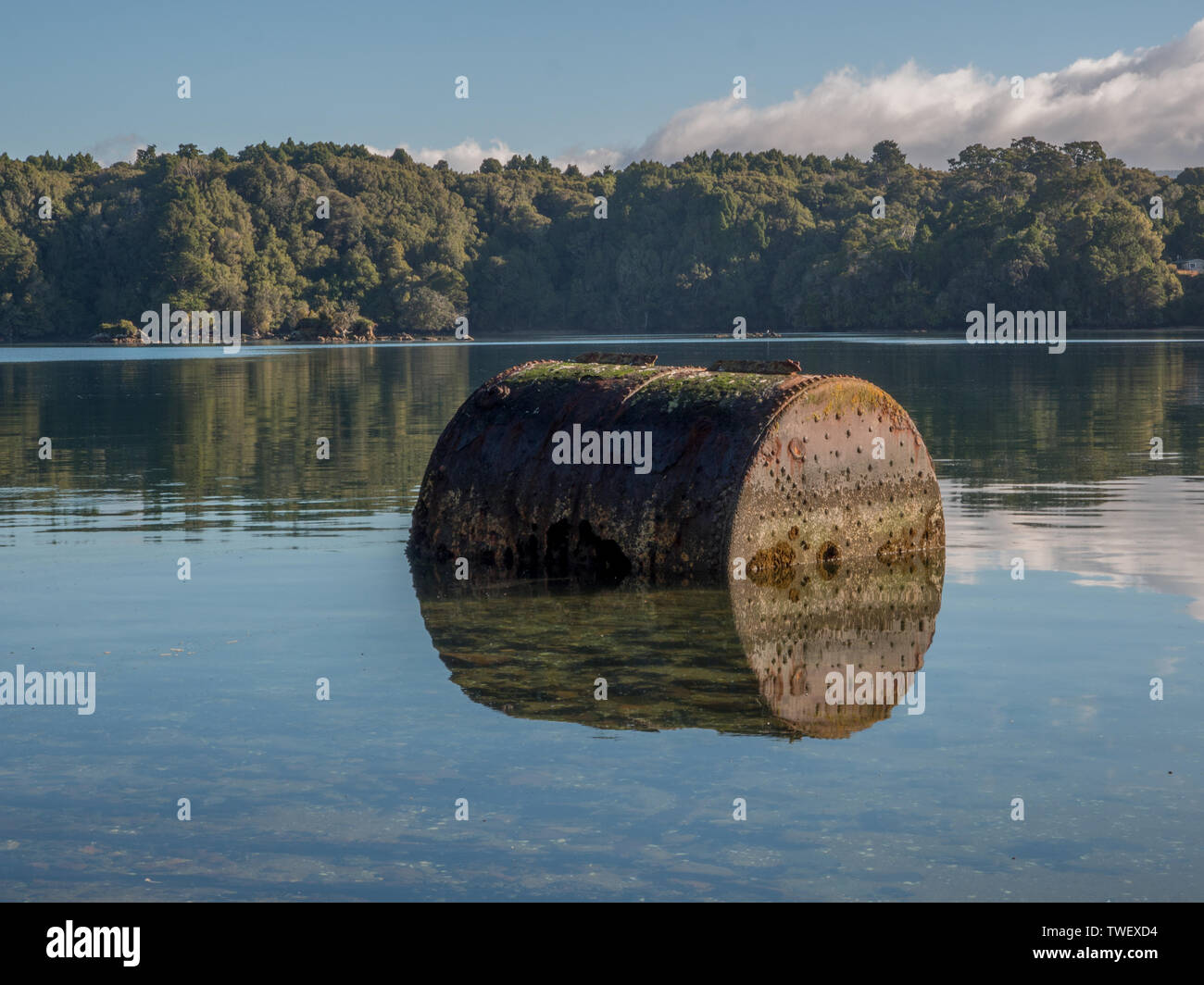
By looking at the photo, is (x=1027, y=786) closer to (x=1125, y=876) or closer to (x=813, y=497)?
(x=1125, y=876)

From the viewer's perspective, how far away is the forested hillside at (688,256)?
5256 inches

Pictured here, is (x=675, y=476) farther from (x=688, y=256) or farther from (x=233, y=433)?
(x=688, y=256)

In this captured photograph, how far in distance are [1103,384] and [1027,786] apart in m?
37.6

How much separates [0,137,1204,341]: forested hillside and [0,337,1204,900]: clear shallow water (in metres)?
122

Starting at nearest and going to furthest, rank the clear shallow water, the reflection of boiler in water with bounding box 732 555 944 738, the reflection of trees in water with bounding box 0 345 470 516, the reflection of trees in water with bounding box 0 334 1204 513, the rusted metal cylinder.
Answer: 1. the clear shallow water
2. the reflection of boiler in water with bounding box 732 555 944 738
3. the rusted metal cylinder
4. the reflection of trees in water with bounding box 0 345 470 516
5. the reflection of trees in water with bounding box 0 334 1204 513

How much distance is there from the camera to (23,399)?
137 ft

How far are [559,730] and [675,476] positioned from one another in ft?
15.1

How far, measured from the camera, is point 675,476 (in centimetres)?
1202

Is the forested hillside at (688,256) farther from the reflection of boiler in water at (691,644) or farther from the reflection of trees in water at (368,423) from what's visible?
the reflection of boiler in water at (691,644)

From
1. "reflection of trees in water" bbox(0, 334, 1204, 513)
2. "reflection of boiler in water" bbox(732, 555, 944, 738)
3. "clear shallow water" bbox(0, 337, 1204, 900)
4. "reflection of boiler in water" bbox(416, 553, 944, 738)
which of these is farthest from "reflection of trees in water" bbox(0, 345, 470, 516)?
"reflection of boiler in water" bbox(732, 555, 944, 738)

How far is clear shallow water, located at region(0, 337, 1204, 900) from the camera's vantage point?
5.83m

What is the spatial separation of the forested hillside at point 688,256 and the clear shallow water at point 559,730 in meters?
122

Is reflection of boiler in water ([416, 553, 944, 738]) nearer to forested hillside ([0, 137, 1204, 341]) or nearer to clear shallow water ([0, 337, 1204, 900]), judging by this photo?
clear shallow water ([0, 337, 1204, 900])

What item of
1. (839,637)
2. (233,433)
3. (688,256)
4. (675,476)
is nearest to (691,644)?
(839,637)
